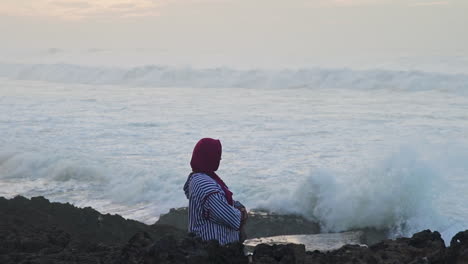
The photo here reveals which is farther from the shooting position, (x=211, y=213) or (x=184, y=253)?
(x=211, y=213)

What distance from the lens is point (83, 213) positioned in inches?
318

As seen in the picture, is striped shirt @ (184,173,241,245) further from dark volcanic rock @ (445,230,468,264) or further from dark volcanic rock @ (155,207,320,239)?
dark volcanic rock @ (155,207,320,239)

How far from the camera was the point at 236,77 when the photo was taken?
40.7m

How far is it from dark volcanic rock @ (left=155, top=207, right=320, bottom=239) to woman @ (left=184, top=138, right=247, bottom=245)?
4.19 meters

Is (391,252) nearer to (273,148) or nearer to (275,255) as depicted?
(275,255)

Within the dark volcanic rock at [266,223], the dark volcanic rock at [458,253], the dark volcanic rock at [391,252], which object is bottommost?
the dark volcanic rock at [266,223]

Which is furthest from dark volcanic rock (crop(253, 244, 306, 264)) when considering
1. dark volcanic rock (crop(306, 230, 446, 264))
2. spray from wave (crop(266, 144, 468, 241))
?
spray from wave (crop(266, 144, 468, 241))

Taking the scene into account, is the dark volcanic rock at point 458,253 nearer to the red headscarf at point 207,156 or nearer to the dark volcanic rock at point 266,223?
the red headscarf at point 207,156

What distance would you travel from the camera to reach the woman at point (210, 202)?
4719 mm

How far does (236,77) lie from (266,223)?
31362 millimetres

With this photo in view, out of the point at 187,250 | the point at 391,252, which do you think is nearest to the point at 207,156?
the point at 187,250

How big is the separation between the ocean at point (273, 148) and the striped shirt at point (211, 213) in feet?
16.8

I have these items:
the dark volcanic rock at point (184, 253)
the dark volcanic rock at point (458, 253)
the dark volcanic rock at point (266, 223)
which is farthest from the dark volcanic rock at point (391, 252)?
the dark volcanic rock at point (266, 223)

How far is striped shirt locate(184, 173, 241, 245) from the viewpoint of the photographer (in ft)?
15.5
